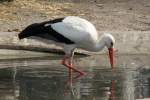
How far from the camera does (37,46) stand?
40.6 feet

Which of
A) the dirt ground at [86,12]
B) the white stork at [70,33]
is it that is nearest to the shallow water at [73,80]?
the white stork at [70,33]

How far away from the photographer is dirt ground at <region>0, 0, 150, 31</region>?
14.5m

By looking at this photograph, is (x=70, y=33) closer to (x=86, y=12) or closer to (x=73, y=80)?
(x=73, y=80)

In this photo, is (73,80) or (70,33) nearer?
(73,80)

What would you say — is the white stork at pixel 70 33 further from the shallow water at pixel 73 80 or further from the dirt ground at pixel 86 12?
the dirt ground at pixel 86 12

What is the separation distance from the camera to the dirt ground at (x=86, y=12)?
14.5 metres

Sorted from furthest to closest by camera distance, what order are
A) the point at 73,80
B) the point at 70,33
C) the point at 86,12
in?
1. the point at 86,12
2. the point at 70,33
3. the point at 73,80

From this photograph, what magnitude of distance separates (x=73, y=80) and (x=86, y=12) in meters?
6.45

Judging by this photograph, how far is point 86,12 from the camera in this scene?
16109 mm

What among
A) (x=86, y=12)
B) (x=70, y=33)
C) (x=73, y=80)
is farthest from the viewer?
(x=86, y=12)

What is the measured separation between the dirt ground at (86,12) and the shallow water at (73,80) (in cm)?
244

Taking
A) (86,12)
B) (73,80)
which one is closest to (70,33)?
(73,80)

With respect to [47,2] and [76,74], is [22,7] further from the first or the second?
[76,74]

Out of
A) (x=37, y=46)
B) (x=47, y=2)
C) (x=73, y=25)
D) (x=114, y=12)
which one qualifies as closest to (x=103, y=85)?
(x=73, y=25)
